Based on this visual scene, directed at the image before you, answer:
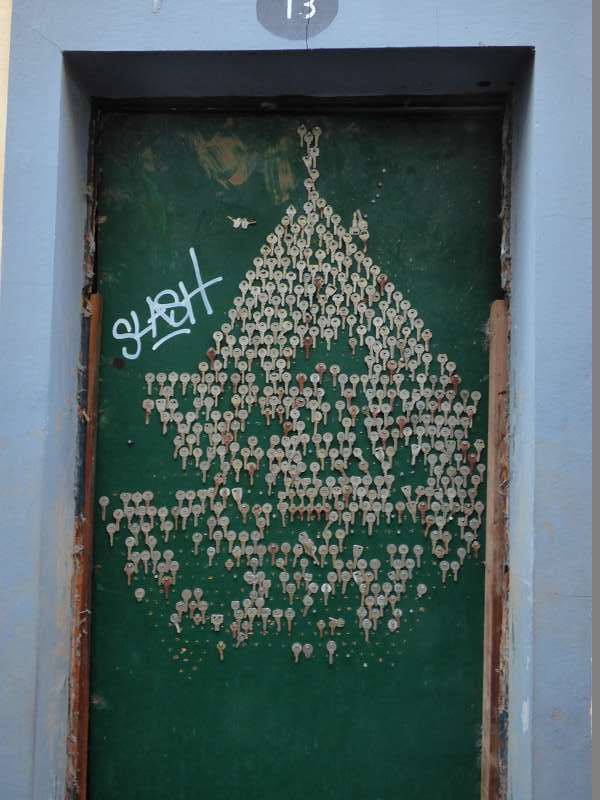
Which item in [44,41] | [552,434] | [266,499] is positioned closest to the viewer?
[552,434]

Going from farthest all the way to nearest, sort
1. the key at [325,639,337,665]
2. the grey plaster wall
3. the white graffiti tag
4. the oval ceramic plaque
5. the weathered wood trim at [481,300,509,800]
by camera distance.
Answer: the white graffiti tag, the key at [325,639,337,665], the weathered wood trim at [481,300,509,800], the oval ceramic plaque, the grey plaster wall

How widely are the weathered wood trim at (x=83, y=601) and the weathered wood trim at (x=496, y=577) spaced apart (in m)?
1.43

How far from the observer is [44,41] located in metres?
3.14

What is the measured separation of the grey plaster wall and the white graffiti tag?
23 centimetres

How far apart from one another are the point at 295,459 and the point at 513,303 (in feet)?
3.16

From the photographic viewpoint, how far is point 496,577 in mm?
3232

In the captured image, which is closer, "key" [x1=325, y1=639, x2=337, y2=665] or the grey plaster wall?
the grey plaster wall

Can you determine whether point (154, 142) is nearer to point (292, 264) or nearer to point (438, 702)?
point (292, 264)

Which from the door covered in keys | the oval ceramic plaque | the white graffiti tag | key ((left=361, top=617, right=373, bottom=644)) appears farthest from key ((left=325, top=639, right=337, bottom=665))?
the oval ceramic plaque

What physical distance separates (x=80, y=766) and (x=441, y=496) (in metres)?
1.61

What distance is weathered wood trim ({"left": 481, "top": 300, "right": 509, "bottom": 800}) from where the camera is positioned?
3201mm

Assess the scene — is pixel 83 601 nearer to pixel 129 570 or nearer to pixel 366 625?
pixel 129 570

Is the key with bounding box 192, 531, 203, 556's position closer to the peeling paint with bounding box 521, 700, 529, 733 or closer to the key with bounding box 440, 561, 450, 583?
the key with bounding box 440, 561, 450, 583

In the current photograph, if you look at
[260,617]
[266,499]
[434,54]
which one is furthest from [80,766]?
[434,54]
